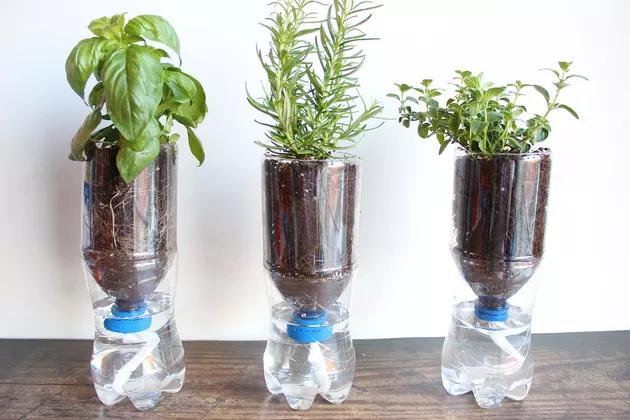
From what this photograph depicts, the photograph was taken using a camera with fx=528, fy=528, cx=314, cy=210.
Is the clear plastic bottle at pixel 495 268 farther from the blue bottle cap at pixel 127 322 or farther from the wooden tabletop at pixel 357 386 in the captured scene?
the blue bottle cap at pixel 127 322

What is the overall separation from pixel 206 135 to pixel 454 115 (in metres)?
0.44

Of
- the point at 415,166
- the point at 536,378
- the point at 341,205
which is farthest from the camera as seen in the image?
the point at 415,166

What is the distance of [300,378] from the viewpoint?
2.70 feet

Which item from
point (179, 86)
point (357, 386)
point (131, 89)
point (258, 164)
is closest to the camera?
point (131, 89)

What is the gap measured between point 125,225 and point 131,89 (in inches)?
8.0

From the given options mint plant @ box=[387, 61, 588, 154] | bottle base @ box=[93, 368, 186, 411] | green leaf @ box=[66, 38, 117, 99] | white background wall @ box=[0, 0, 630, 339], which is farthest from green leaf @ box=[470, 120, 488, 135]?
bottle base @ box=[93, 368, 186, 411]

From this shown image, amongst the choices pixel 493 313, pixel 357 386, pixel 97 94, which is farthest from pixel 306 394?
pixel 97 94

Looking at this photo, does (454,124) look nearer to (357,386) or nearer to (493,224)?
(493,224)

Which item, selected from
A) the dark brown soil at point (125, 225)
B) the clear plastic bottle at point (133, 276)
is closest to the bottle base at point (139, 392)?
the clear plastic bottle at point (133, 276)

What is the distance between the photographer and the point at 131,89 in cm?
63

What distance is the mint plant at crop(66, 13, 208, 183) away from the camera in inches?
25.1

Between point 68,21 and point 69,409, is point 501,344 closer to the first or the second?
point 69,409

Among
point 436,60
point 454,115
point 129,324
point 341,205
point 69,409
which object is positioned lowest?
point 69,409

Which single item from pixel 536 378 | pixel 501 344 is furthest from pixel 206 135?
pixel 536 378
